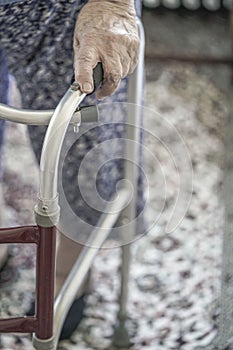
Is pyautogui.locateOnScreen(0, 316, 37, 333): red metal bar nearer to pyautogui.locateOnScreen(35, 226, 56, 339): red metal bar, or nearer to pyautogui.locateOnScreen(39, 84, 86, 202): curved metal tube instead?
pyautogui.locateOnScreen(35, 226, 56, 339): red metal bar

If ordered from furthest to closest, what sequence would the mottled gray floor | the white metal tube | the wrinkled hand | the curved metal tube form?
the mottled gray floor, the white metal tube, the wrinkled hand, the curved metal tube

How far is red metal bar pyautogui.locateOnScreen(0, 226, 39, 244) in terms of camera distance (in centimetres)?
87

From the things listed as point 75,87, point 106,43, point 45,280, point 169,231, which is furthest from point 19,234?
point 169,231

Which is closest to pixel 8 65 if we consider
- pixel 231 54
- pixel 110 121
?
pixel 110 121

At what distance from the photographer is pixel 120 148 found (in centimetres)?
162

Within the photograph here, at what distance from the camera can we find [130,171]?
1539 millimetres

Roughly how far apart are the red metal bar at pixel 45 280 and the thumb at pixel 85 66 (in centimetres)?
19

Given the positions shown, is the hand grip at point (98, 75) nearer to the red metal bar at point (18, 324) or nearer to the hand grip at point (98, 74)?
the hand grip at point (98, 74)

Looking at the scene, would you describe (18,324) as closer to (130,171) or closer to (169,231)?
(169,231)

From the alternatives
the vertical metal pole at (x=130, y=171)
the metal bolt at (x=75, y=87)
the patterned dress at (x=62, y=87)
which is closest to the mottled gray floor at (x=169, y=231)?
the vertical metal pole at (x=130, y=171)

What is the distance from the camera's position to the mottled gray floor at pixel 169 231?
1.69 m

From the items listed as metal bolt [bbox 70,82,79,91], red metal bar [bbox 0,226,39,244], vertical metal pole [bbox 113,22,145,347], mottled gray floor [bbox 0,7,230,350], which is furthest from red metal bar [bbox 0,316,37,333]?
vertical metal pole [bbox 113,22,145,347]

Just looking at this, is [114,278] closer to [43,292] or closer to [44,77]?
[44,77]

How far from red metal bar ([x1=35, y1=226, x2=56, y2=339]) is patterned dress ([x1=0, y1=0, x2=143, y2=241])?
429 millimetres
